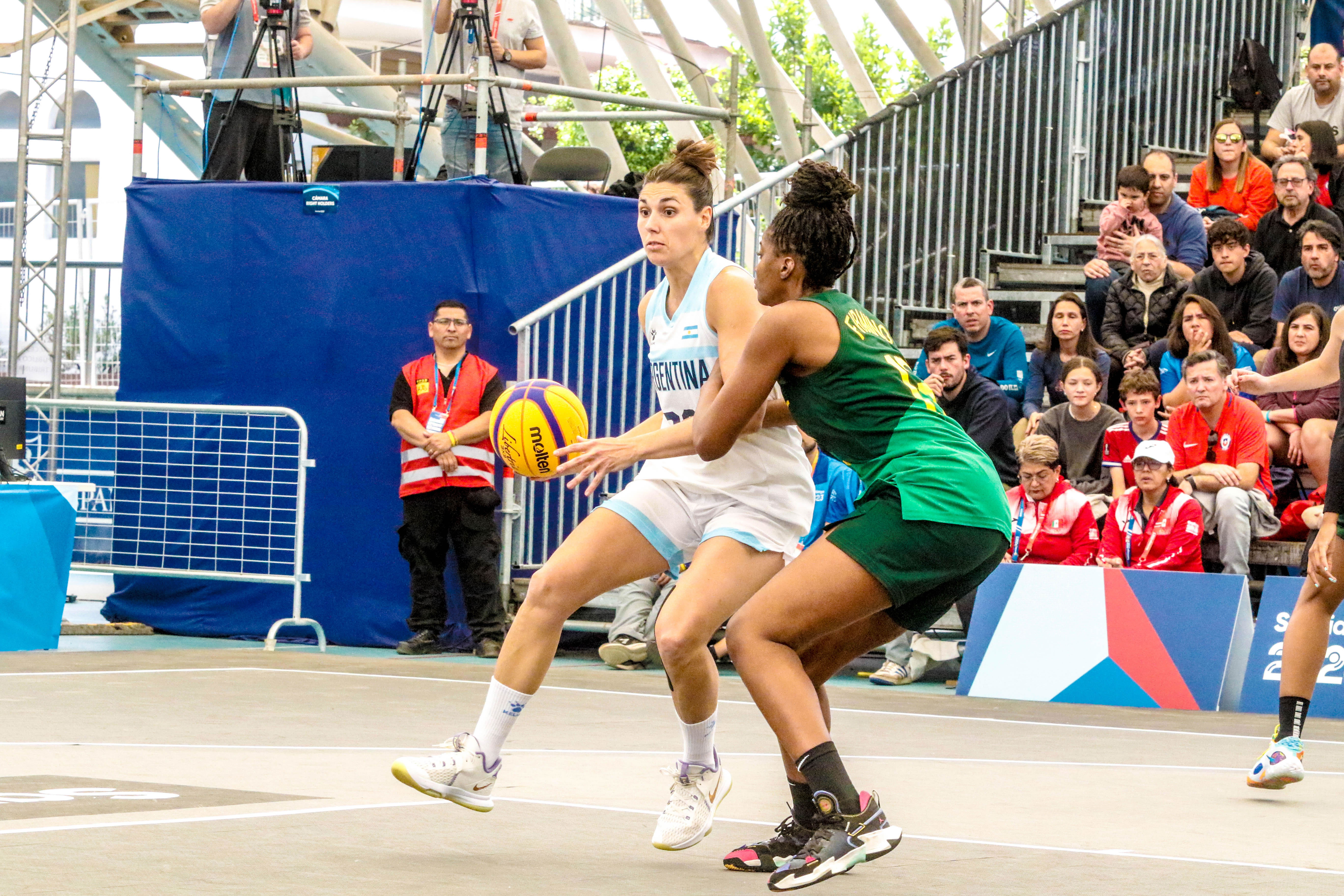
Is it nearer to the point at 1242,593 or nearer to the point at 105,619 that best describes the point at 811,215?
the point at 1242,593

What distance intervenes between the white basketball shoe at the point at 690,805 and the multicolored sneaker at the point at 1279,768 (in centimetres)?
226

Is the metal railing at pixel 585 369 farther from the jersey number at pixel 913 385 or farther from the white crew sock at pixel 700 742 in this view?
the jersey number at pixel 913 385

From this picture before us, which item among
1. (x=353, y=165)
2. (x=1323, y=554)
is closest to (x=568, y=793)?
(x=1323, y=554)

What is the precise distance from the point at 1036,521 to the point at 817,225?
671 cm

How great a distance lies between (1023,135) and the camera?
49.1ft

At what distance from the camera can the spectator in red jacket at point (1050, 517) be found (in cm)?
1095

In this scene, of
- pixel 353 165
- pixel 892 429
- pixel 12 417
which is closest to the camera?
pixel 892 429

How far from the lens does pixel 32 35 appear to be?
14.5 meters

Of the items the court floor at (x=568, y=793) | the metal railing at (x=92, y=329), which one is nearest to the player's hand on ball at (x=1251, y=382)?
the court floor at (x=568, y=793)

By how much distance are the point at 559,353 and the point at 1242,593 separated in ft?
15.2

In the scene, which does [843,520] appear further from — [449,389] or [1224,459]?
[449,389]

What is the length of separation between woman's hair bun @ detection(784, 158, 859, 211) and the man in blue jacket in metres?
7.70

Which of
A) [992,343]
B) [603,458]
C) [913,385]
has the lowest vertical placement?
[603,458]

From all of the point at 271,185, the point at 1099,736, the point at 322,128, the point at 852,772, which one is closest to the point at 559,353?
the point at 271,185
